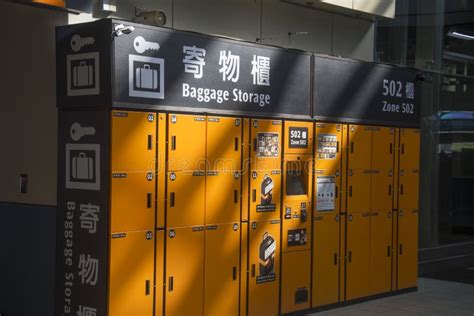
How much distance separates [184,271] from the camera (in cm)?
723

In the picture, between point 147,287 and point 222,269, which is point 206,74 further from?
point 147,287

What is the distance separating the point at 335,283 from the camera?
9.03 metres

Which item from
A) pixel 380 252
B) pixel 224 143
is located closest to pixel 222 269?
pixel 224 143

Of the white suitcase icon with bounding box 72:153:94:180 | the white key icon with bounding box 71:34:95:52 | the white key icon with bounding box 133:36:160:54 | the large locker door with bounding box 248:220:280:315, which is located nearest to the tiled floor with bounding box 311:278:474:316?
the large locker door with bounding box 248:220:280:315

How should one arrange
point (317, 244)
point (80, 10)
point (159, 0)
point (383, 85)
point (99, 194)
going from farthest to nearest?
point (383, 85) < point (317, 244) < point (159, 0) < point (80, 10) < point (99, 194)

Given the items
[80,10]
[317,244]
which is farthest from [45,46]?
[317,244]

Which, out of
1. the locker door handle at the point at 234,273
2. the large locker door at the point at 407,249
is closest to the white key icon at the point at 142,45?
the locker door handle at the point at 234,273

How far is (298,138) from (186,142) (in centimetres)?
181

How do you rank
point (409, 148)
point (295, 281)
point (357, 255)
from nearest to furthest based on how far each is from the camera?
1. point (295, 281)
2. point (357, 255)
3. point (409, 148)

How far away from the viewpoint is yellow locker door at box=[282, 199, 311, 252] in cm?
840

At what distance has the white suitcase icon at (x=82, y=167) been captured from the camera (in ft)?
22.1

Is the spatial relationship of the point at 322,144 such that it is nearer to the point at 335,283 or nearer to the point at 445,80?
the point at 335,283

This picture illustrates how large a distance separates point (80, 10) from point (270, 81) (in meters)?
2.30

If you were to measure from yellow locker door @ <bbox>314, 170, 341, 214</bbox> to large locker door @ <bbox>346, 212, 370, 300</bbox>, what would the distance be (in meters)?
0.36
